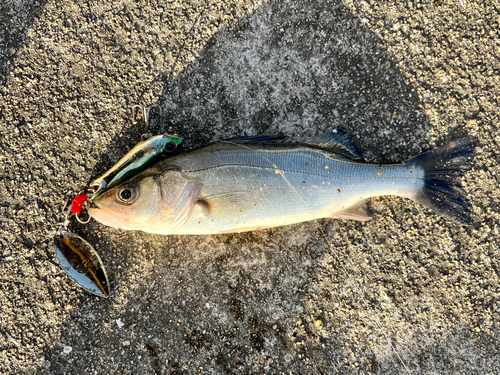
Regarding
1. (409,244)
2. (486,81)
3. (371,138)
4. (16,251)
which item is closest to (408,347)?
(409,244)

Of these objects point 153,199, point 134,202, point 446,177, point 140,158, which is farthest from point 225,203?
point 446,177

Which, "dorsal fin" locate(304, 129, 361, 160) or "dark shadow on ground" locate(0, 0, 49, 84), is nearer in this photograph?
"dorsal fin" locate(304, 129, 361, 160)

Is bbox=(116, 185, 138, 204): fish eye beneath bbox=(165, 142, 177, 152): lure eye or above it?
beneath

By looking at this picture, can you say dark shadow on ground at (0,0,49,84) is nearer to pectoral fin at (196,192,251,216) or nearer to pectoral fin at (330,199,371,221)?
pectoral fin at (196,192,251,216)

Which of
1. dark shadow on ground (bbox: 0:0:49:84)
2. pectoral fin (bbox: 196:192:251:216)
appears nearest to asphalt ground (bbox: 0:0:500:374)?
dark shadow on ground (bbox: 0:0:49:84)

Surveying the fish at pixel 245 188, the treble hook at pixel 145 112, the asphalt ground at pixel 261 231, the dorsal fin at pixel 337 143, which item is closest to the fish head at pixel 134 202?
the fish at pixel 245 188

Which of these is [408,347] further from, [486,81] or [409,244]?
[486,81]

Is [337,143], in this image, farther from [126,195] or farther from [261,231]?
[126,195]

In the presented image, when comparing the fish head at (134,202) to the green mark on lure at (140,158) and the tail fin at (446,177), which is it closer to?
the green mark on lure at (140,158)
